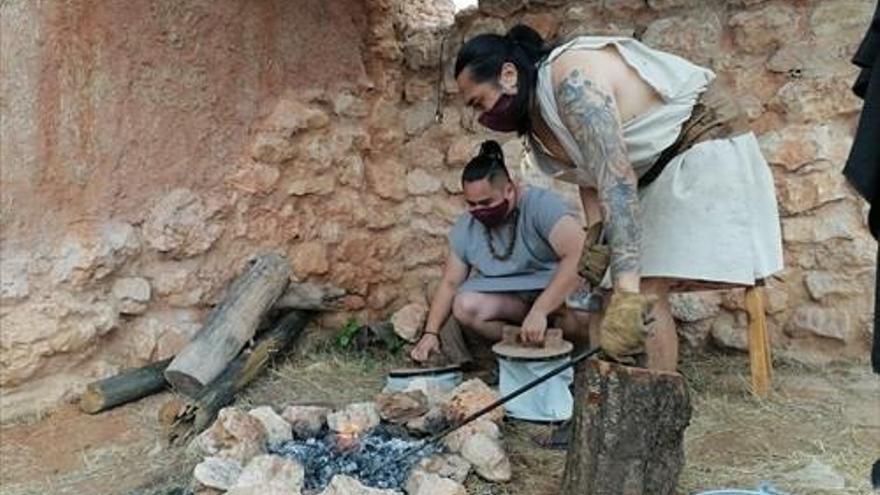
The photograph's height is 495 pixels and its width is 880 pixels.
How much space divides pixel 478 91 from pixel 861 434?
62.8 inches

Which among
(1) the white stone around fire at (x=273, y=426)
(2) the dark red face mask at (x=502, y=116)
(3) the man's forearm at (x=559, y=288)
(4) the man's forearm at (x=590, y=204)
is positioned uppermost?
(2) the dark red face mask at (x=502, y=116)

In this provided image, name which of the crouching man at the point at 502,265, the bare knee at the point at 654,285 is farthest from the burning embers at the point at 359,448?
the bare knee at the point at 654,285

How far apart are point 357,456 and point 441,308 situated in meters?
0.96

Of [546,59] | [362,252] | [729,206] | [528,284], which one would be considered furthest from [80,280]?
[729,206]

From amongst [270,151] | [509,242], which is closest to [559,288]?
[509,242]

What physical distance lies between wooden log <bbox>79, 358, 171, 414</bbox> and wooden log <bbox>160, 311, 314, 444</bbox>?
165 mm

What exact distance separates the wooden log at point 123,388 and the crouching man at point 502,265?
0.90 m

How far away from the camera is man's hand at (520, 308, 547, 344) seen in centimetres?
286

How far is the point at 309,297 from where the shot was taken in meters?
3.57

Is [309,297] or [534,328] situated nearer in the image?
[534,328]

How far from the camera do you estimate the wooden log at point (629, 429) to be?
6.43 ft

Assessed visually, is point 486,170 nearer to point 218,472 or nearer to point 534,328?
point 534,328

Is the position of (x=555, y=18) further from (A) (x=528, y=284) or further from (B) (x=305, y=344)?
(B) (x=305, y=344)

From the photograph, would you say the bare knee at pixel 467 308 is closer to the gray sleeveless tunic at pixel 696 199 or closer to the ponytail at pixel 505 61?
the gray sleeveless tunic at pixel 696 199
